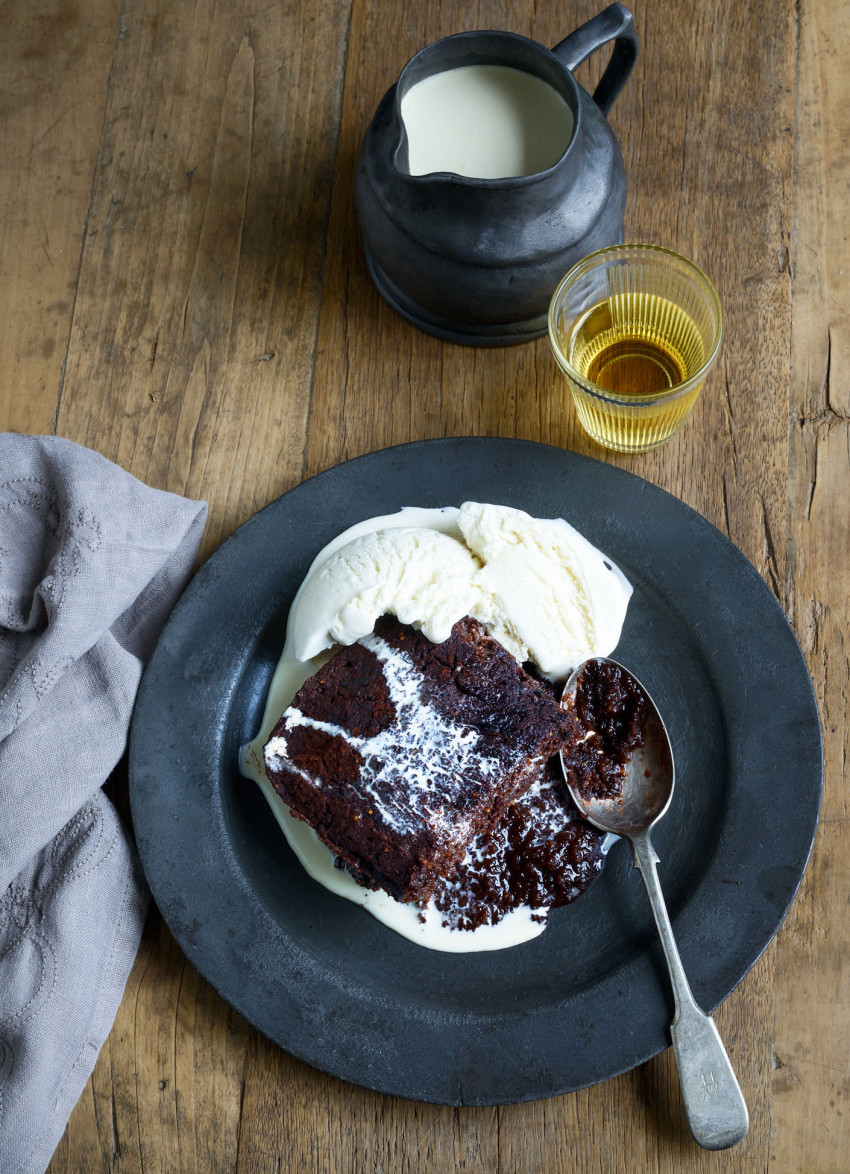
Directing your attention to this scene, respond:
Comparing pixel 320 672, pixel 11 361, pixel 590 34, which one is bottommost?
pixel 320 672

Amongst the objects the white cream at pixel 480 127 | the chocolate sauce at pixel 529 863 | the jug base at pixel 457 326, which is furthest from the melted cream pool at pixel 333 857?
the white cream at pixel 480 127

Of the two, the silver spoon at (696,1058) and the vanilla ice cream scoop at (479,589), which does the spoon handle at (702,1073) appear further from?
the vanilla ice cream scoop at (479,589)

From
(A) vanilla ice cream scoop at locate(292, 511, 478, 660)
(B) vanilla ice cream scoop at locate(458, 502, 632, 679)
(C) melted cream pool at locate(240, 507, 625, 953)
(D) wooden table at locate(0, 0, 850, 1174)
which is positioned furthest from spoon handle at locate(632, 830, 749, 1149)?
(A) vanilla ice cream scoop at locate(292, 511, 478, 660)

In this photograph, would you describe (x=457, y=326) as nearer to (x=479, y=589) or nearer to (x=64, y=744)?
(x=479, y=589)

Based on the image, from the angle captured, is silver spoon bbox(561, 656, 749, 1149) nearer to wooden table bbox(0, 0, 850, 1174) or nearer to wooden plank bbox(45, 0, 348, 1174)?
wooden table bbox(0, 0, 850, 1174)

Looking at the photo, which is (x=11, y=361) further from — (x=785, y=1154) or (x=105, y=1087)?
(x=785, y=1154)

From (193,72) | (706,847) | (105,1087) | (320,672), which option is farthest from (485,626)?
(193,72)
